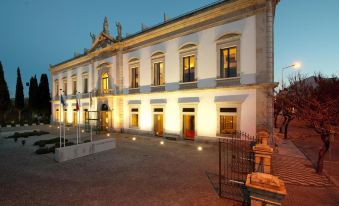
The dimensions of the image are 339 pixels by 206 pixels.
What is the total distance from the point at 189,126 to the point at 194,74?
4.84m

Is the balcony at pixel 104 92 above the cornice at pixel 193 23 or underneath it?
underneath

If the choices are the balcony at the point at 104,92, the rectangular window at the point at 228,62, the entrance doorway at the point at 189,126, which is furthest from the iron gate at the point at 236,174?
the balcony at the point at 104,92

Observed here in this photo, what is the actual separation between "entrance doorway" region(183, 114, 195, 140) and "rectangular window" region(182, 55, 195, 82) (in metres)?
3.45

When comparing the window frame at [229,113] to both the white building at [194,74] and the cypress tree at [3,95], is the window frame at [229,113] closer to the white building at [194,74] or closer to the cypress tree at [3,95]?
the white building at [194,74]

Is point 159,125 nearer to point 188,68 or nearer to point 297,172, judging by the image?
point 188,68

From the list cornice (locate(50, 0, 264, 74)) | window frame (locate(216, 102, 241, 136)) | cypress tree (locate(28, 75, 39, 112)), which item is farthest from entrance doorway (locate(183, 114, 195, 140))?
cypress tree (locate(28, 75, 39, 112))

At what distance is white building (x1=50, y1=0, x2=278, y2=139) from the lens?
12703mm

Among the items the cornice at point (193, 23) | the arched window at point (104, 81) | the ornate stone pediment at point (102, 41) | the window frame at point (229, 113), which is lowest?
the window frame at point (229, 113)

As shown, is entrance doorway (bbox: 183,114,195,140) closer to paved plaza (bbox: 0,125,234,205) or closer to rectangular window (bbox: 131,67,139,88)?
paved plaza (bbox: 0,125,234,205)

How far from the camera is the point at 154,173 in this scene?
27.7ft

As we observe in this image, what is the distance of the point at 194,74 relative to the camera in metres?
16.0

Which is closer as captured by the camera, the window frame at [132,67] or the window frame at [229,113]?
the window frame at [229,113]

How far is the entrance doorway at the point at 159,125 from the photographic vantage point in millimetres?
18391

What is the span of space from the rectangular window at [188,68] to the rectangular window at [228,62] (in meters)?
2.73
